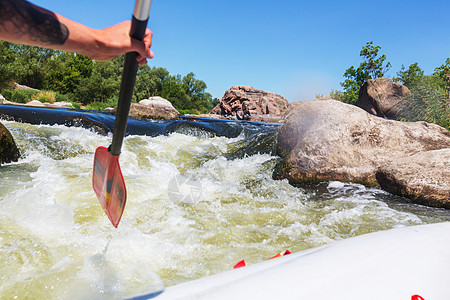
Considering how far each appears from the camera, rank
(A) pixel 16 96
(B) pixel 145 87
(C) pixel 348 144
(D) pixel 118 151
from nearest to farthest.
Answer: (D) pixel 118 151
(C) pixel 348 144
(A) pixel 16 96
(B) pixel 145 87

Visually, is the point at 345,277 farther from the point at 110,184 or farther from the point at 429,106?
the point at 429,106

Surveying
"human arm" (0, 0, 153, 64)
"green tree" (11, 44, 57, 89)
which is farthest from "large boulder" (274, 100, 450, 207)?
"green tree" (11, 44, 57, 89)

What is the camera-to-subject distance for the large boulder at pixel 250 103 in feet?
154

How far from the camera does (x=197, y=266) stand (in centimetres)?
207

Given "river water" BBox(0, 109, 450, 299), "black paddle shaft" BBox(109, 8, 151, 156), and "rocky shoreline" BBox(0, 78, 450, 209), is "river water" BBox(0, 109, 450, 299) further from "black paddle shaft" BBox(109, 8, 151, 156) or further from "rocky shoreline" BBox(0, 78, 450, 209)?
"black paddle shaft" BBox(109, 8, 151, 156)

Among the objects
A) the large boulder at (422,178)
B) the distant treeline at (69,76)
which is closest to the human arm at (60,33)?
the large boulder at (422,178)

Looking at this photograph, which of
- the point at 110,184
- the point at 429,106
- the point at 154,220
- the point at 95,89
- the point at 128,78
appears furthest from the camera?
the point at 95,89

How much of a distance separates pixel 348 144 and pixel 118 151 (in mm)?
4374

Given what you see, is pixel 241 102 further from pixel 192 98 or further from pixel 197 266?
pixel 197 266

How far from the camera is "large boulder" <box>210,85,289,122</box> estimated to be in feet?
154

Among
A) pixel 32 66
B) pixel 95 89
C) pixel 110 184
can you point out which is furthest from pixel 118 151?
pixel 32 66

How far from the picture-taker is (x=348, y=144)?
473 cm

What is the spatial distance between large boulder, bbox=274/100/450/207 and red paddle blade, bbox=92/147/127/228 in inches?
141

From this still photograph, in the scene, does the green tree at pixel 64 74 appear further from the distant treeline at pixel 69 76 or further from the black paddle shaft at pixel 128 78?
the black paddle shaft at pixel 128 78
